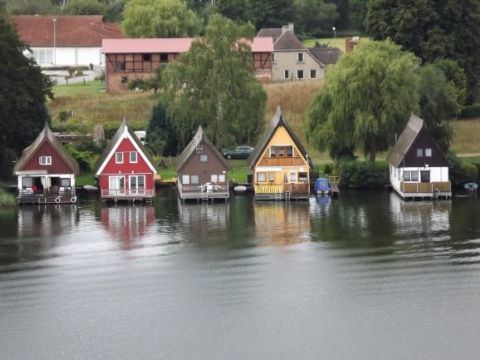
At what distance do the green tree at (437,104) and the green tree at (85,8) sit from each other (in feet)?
174

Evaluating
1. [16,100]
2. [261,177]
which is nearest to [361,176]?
[261,177]

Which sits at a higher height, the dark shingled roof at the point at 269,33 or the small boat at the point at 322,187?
the dark shingled roof at the point at 269,33

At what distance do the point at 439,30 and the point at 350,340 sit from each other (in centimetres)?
5019

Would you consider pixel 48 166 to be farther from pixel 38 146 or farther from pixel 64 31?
pixel 64 31

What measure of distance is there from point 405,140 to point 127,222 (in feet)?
58.7

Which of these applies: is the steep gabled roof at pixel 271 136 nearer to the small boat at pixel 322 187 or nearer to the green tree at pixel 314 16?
the small boat at pixel 322 187

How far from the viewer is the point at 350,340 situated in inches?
1789

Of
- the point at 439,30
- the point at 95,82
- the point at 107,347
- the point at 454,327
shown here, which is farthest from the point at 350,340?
the point at 95,82

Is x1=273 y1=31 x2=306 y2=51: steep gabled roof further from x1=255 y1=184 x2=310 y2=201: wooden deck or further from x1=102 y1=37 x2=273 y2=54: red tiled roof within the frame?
x1=255 y1=184 x2=310 y2=201: wooden deck

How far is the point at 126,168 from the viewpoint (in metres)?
74.2

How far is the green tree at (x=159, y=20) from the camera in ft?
346

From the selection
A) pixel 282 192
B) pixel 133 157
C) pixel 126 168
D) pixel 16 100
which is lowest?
pixel 282 192

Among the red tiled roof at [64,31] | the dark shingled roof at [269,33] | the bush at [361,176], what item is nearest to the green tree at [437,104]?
the bush at [361,176]

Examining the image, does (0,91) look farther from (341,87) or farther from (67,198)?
(341,87)
